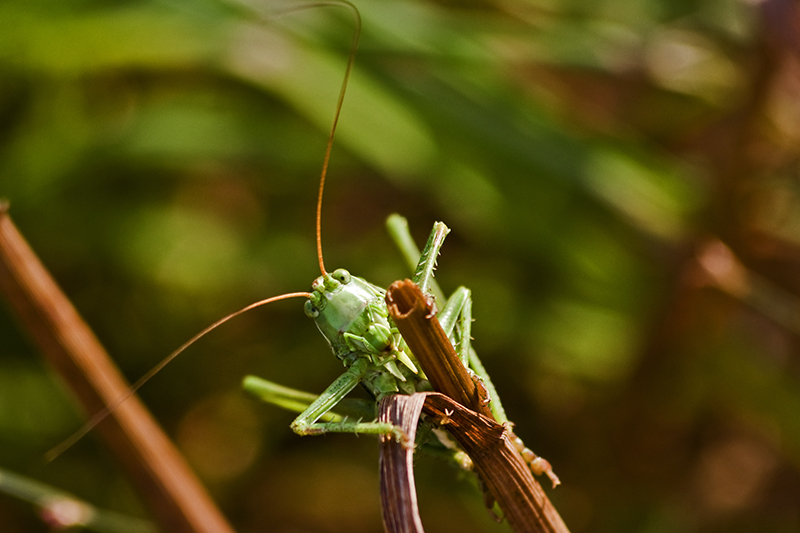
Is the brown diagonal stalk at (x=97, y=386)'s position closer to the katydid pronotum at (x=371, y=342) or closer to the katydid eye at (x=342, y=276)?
the katydid pronotum at (x=371, y=342)

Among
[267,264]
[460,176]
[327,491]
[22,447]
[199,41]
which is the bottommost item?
[327,491]

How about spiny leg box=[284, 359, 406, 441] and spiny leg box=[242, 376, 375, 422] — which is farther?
spiny leg box=[242, 376, 375, 422]

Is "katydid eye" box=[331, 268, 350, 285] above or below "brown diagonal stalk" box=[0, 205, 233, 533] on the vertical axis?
above

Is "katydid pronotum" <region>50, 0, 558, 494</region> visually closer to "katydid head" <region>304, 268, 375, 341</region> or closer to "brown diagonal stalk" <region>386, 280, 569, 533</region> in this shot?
"katydid head" <region>304, 268, 375, 341</region>

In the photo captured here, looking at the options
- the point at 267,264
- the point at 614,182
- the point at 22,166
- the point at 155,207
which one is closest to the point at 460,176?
the point at 614,182

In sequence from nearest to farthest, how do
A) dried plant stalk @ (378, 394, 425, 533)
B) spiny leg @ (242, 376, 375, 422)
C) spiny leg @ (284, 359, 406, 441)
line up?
dried plant stalk @ (378, 394, 425, 533) < spiny leg @ (284, 359, 406, 441) < spiny leg @ (242, 376, 375, 422)

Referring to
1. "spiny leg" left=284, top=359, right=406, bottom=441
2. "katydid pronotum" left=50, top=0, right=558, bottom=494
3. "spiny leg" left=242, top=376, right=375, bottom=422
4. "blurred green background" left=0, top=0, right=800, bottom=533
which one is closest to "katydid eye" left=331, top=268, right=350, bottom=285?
"katydid pronotum" left=50, top=0, right=558, bottom=494

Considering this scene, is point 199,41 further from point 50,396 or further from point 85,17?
point 50,396

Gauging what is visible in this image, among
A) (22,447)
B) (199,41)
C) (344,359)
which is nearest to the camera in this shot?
(344,359)
